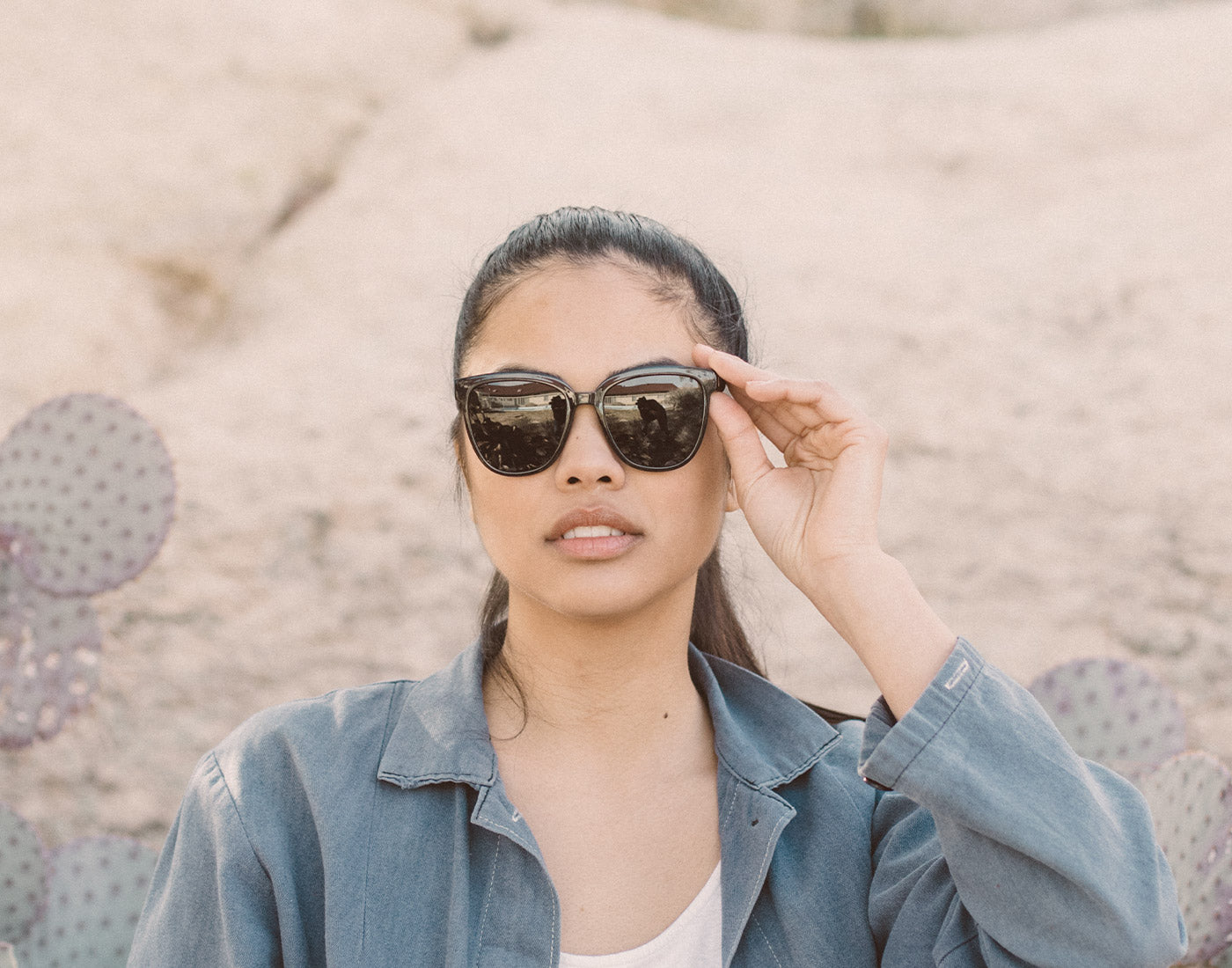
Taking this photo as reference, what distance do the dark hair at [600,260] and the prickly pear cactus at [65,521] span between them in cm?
153

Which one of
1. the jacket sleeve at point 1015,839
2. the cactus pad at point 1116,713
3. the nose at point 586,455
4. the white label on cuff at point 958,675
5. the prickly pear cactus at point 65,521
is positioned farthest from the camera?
the prickly pear cactus at point 65,521

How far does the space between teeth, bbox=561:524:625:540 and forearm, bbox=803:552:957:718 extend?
1.11 ft

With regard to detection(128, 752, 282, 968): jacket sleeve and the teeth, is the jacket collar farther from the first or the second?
the teeth

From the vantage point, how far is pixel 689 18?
28.3 feet

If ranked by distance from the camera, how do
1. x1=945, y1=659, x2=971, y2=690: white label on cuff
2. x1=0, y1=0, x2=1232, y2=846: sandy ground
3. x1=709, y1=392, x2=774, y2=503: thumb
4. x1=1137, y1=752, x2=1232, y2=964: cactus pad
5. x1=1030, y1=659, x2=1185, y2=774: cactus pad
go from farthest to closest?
x1=0, y1=0, x2=1232, y2=846: sandy ground → x1=1030, y1=659, x2=1185, y2=774: cactus pad → x1=1137, y1=752, x2=1232, y2=964: cactus pad → x1=709, y1=392, x2=774, y2=503: thumb → x1=945, y1=659, x2=971, y2=690: white label on cuff

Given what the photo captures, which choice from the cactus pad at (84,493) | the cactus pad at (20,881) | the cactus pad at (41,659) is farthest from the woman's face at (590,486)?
the cactus pad at (41,659)

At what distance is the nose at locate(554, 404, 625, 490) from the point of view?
1.62 meters

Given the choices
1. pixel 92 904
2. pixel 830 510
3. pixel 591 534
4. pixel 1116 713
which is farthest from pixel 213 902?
pixel 1116 713

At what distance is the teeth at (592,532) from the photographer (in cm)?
163

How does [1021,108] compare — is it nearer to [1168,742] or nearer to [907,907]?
[1168,742]

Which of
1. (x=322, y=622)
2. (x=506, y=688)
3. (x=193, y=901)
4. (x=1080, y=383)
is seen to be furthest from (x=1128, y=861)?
(x=1080, y=383)

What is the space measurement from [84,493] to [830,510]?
7.79 feet

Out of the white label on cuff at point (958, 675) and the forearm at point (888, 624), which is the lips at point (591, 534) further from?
the white label on cuff at point (958, 675)

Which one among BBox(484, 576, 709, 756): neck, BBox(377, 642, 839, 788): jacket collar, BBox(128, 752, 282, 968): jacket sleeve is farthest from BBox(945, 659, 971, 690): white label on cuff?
BBox(128, 752, 282, 968): jacket sleeve
